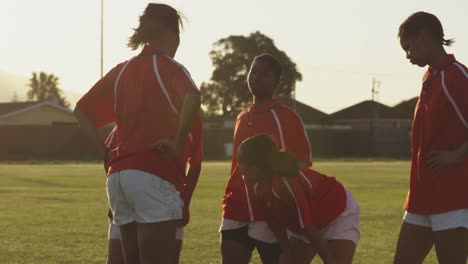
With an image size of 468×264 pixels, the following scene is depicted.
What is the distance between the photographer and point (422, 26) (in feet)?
17.8

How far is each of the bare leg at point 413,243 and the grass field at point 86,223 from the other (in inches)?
158

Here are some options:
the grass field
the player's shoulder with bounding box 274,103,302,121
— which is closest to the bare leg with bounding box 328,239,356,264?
the player's shoulder with bounding box 274,103,302,121

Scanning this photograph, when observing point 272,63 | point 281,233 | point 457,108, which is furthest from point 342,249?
point 272,63

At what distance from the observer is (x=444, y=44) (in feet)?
18.2

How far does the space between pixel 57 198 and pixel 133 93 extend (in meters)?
15.9

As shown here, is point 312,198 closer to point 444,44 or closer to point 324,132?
point 444,44

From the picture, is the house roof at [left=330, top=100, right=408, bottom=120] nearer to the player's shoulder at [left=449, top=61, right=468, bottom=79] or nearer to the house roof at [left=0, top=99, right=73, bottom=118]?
the house roof at [left=0, top=99, right=73, bottom=118]

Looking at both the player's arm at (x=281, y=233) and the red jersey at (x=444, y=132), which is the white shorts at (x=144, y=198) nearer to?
the player's arm at (x=281, y=233)

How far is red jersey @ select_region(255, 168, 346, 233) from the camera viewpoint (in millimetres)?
5281

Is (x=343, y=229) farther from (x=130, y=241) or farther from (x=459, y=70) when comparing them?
(x=130, y=241)

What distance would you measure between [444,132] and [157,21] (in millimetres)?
1878

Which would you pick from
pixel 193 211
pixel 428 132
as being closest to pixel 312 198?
pixel 428 132

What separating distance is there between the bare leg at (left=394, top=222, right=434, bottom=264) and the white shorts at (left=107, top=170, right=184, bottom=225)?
167 centimetres

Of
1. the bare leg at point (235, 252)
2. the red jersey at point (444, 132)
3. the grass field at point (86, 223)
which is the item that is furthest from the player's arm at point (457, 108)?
the grass field at point (86, 223)
